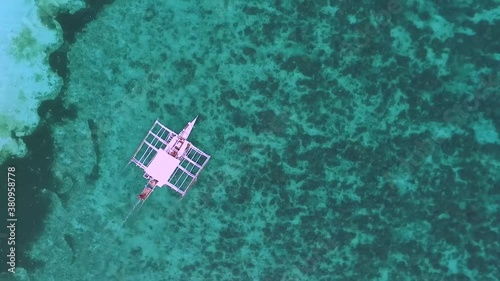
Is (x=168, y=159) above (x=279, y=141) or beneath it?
beneath

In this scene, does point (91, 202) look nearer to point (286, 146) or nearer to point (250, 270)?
point (250, 270)

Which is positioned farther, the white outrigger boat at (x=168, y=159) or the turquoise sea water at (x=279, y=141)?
the white outrigger boat at (x=168, y=159)

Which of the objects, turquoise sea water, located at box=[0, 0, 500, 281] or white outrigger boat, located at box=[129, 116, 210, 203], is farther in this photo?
white outrigger boat, located at box=[129, 116, 210, 203]

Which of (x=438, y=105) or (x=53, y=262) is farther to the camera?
(x=53, y=262)

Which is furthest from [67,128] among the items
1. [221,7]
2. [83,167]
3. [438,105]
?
[438,105]
